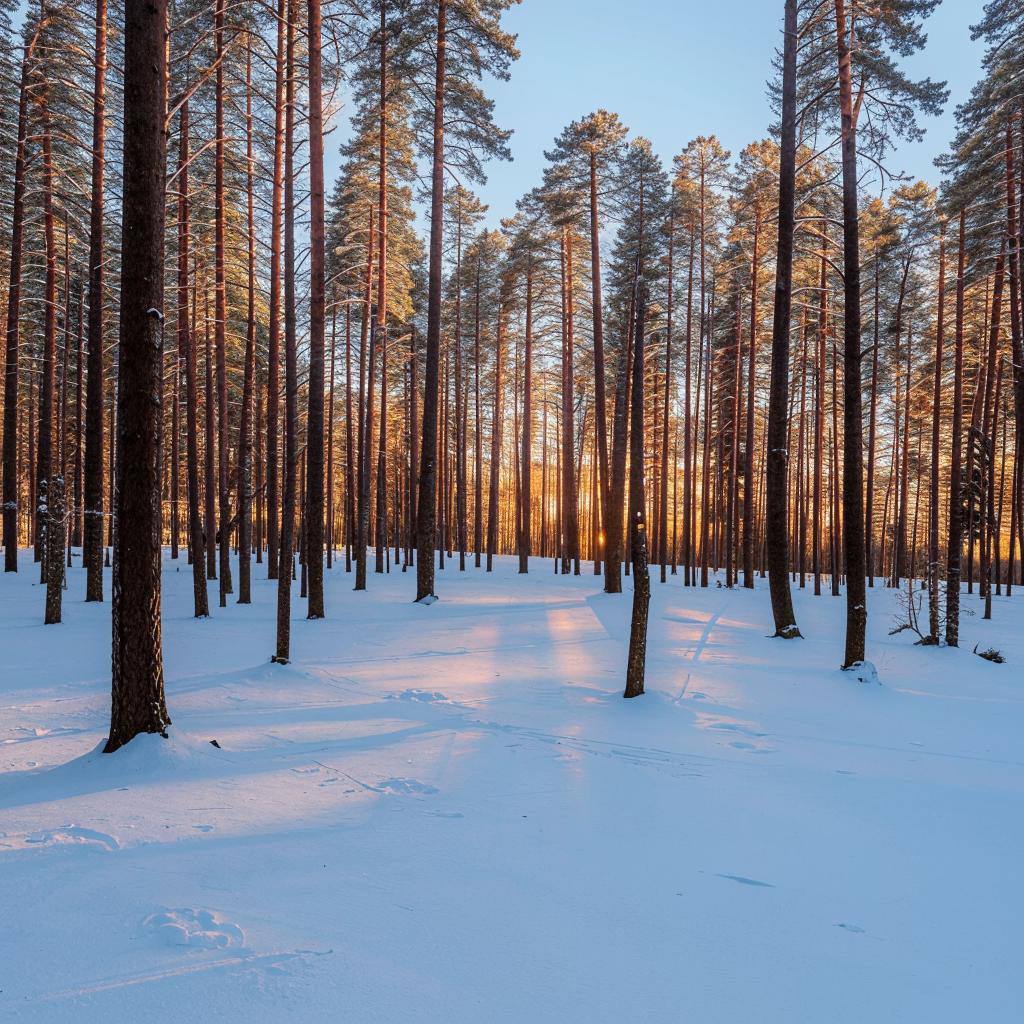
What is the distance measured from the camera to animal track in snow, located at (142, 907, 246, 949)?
2508 millimetres

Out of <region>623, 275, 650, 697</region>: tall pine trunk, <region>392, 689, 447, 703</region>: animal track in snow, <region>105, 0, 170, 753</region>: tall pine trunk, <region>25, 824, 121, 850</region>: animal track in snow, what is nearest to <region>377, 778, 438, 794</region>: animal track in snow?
<region>25, 824, 121, 850</region>: animal track in snow

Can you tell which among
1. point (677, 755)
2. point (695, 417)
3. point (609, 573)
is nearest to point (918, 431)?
point (695, 417)

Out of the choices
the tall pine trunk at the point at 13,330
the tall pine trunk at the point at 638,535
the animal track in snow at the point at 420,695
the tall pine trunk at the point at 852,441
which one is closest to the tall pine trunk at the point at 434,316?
the tall pine trunk at the point at 13,330

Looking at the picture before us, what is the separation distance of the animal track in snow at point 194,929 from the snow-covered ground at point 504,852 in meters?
0.01

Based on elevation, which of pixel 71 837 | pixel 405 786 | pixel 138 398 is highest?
pixel 138 398

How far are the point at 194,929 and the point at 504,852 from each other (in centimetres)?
162

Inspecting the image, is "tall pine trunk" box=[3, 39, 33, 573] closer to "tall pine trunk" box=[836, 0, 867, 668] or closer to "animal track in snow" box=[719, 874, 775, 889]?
"animal track in snow" box=[719, 874, 775, 889]

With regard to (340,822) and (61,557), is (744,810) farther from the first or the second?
(61,557)

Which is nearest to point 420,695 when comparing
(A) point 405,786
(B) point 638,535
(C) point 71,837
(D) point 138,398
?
(A) point 405,786

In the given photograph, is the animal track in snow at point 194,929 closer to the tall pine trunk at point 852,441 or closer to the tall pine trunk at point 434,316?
the tall pine trunk at point 852,441

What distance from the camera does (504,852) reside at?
3.53m

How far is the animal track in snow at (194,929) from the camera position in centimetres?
251

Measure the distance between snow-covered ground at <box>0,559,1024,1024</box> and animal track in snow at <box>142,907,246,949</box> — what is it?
0.05 ft

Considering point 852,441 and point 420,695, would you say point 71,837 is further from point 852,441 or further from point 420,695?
point 852,441
